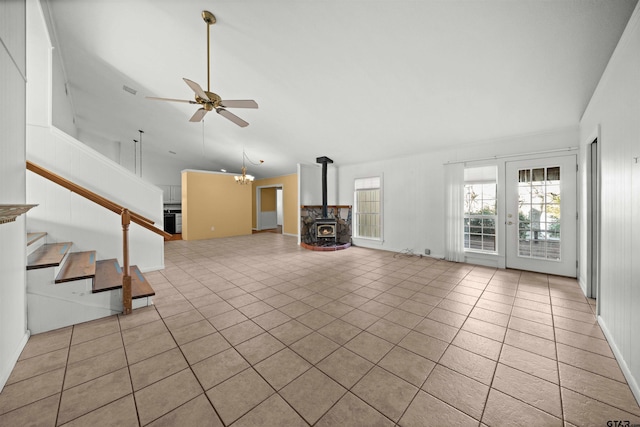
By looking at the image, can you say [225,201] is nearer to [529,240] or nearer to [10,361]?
[10,361]

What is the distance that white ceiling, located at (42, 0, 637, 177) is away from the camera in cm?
225

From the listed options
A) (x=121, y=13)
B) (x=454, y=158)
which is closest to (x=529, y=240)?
(x=454, y=158)

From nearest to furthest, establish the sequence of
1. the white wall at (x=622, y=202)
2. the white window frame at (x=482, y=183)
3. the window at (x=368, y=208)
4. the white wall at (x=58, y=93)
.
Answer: the white wall at (x=622, y=202), the white wall at (x=58, y=93), the white window frame at (x=482, y=183), the window at (x=368, y=208)

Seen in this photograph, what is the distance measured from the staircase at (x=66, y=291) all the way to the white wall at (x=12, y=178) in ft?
0.34

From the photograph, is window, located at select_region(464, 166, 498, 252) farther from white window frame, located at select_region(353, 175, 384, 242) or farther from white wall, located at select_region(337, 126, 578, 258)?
white window frame, located at select_region(353, 175, 384, 242)

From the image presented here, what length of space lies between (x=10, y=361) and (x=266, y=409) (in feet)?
6.35

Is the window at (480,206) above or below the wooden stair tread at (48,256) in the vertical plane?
above

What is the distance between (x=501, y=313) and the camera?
2646mm

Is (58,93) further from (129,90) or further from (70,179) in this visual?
(70,179)

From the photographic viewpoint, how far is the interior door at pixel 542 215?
12.4 feet

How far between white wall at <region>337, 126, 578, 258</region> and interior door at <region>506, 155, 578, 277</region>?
191mm

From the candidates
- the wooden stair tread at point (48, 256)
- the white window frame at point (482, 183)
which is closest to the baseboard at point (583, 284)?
the white window frame at point (482, 183)

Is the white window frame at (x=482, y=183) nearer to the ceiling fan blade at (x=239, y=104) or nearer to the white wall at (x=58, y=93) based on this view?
the ceiling fan blade at (x=239, y=104)

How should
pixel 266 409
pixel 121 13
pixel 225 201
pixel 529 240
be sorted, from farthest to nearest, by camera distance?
pixel 225 201
pixel 529 240
pixel 121 13
pixel 266 409
